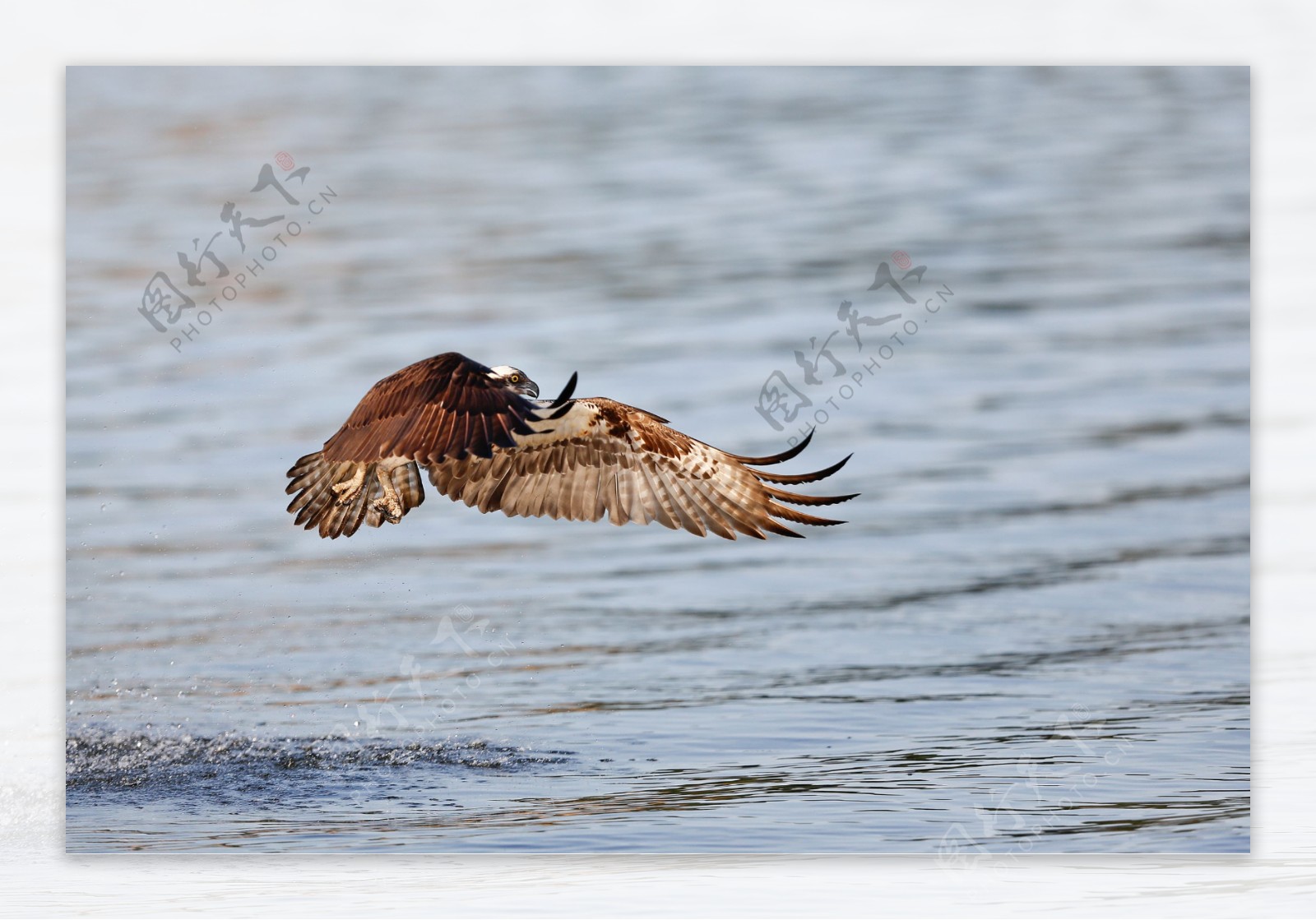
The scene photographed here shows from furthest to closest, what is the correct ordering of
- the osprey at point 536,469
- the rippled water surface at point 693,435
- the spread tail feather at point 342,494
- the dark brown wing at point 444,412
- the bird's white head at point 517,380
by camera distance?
the spread tail feather at point 342,494 → the rippled water surface at point 693,435 → the bird's white head at point 517,380 → the osprey at point 536,469 → the dark brown wing at point 444,412

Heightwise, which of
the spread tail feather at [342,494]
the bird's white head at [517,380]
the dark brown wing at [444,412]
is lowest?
the spread tail feather at [342,494]

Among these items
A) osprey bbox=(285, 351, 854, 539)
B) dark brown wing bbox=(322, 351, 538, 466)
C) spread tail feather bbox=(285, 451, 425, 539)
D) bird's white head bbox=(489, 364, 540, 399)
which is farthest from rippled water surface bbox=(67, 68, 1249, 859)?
dark brown wing bbox=(322, 351, 538, 466)

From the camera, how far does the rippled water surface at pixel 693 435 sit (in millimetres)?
5293

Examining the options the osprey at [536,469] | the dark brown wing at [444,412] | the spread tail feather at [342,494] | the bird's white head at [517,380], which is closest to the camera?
the dark brown wing at [444,412]

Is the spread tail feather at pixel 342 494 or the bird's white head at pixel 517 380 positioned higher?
the bird's white head at pixel 517 380

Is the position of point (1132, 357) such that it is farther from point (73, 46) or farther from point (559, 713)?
point (73, 46)

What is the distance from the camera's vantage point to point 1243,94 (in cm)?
531

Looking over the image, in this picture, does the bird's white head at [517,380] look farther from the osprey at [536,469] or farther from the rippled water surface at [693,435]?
the rippled water surface at [693,435]

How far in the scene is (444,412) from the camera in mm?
4918

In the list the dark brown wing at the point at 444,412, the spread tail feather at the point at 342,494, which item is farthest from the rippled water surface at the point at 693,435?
the dark brown wing at the point at 444,412

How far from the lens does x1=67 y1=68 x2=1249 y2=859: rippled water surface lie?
5293 mm

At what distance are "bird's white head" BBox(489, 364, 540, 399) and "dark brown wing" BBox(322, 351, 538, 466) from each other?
0.37 feet

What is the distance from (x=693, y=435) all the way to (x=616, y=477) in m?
0.81

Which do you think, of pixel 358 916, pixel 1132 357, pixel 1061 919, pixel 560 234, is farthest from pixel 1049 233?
pixel 358 916
